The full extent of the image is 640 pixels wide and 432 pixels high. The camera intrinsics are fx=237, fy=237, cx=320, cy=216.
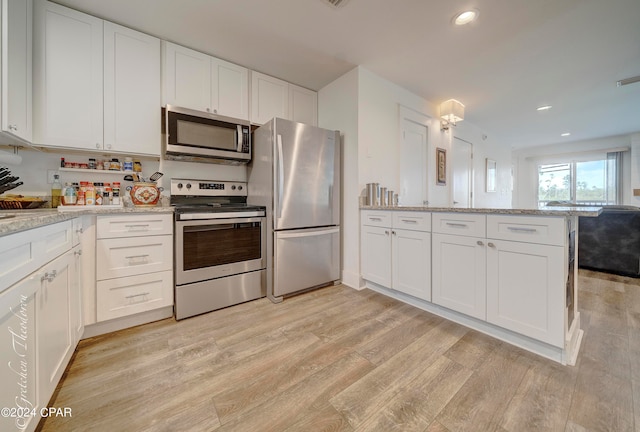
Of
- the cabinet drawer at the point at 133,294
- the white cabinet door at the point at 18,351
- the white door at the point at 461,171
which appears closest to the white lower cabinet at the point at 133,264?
the cabinet drawer at the point at 133,294

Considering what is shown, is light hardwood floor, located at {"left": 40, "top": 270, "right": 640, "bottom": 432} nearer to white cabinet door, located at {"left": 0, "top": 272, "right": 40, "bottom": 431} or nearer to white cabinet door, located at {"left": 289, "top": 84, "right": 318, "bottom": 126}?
white cabinet door, located at {"left": 0, "top": 272, "right": 40, "bottom": 431}

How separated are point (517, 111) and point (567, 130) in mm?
2289

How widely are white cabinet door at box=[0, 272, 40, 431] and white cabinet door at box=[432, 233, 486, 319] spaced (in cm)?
235

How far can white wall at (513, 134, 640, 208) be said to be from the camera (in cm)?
541

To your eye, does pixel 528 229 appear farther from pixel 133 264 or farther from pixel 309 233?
pixel 133 264

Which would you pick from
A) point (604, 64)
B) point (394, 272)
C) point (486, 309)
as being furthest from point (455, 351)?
point (604, 64)

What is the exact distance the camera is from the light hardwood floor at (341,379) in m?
1.07

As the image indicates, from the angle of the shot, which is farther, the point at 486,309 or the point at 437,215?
the point at 437,215

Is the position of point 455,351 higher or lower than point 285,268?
lower

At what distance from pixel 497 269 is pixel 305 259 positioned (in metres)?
1.65

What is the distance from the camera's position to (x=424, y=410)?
44.4 inches

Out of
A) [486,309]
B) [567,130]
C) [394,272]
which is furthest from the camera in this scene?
[567,130]

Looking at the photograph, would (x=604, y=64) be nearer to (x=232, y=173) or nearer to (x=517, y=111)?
(x=517, y=111)

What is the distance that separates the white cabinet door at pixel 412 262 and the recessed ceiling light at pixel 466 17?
1.81 metres
